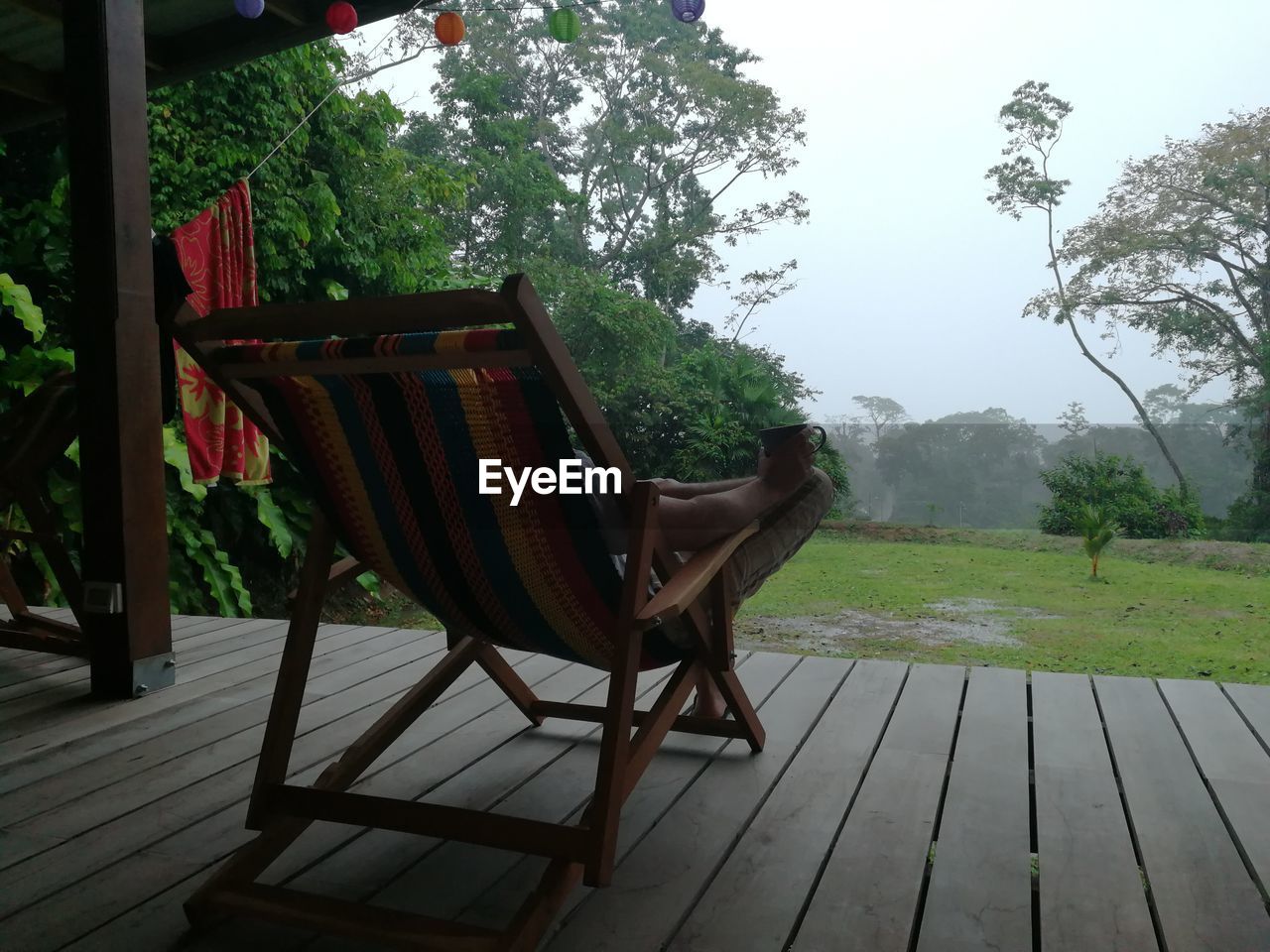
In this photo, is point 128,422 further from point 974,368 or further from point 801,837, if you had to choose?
point 974,368

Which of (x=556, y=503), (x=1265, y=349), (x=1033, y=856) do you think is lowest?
(x=1033, y=856)

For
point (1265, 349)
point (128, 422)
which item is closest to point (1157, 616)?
point (1265, 349)

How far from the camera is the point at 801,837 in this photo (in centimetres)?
141

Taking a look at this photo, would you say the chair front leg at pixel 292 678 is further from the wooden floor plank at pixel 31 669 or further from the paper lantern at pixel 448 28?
the paper lantern at pixel 448 28

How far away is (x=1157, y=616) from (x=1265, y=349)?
261 centimetres

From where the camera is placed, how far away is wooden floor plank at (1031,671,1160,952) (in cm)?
115

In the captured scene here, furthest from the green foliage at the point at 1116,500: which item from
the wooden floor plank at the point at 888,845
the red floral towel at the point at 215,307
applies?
the red floral towel at the point at 215,307

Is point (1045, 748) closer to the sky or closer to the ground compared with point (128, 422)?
closer to the ground

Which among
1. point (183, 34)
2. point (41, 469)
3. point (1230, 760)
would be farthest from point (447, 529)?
point (183, 34)

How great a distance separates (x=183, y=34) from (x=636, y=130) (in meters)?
7.27

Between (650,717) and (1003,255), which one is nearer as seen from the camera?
(650,717)

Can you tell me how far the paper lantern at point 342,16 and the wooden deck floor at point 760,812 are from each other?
178 cm

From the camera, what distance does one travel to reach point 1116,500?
810 cm

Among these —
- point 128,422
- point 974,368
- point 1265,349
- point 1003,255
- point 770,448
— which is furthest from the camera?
point 974,368
